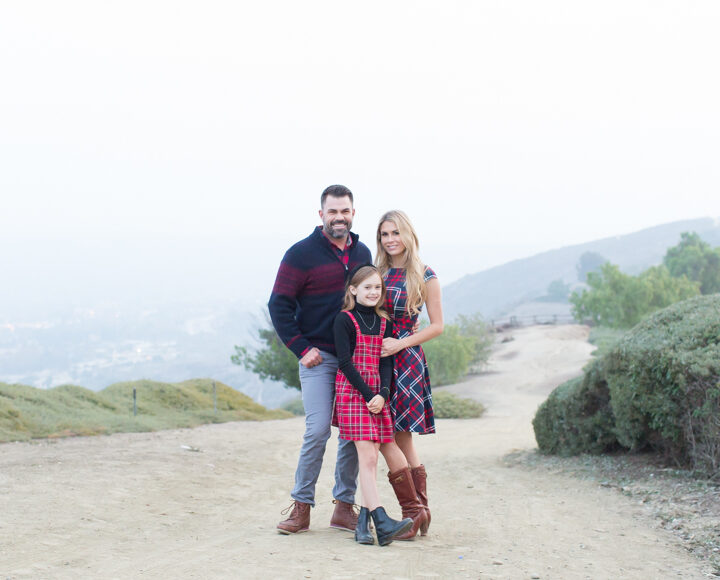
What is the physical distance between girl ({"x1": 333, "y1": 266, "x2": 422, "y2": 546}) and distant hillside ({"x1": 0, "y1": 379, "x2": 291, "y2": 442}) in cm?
884

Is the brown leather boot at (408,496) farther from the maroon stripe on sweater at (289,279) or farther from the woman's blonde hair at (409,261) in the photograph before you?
the maroon stripe on sweater at (289,279)

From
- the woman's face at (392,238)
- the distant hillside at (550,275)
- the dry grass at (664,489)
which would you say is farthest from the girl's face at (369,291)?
the distant hillside at (550,275)

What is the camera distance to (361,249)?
18.3 feet

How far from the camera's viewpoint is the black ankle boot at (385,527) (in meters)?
4.88

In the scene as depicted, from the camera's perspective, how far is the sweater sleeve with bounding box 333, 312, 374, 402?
16.2 ft

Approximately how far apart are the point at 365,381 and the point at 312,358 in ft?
1.37

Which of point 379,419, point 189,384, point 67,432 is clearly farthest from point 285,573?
point 189,384

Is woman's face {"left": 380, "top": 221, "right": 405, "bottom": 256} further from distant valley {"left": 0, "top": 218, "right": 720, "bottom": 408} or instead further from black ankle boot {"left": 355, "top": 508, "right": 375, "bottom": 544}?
distant valley {"left": 0, "top": 218, "right": 720, "bottom": 408}

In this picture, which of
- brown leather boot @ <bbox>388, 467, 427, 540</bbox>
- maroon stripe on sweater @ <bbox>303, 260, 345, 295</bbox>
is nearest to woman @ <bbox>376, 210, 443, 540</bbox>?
brown leather boot @ <bbox>388, 467, 427, 540</bbox>

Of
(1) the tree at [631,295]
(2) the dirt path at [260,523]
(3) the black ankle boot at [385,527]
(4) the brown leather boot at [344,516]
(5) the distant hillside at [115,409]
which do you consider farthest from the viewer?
(1) the tree at [631,295]

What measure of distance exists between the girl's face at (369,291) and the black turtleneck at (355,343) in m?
0.08

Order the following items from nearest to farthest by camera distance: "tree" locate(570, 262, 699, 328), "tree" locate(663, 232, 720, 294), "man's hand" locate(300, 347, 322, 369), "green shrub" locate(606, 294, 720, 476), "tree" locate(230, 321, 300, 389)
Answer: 1. "man's hand" locate(300, 347, 322, 369)
2. "green shrub" locate(606, 294, 720, 476)
3. "tree" locate(230, 321, 300, 389)
4. "tree" locate(570, 262, 699, 328)
5. "tree" locate(663, 232, 720, 294)

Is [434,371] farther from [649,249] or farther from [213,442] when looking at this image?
[649,249]

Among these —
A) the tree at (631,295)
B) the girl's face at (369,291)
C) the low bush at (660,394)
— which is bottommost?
the low bush at (660,394)
